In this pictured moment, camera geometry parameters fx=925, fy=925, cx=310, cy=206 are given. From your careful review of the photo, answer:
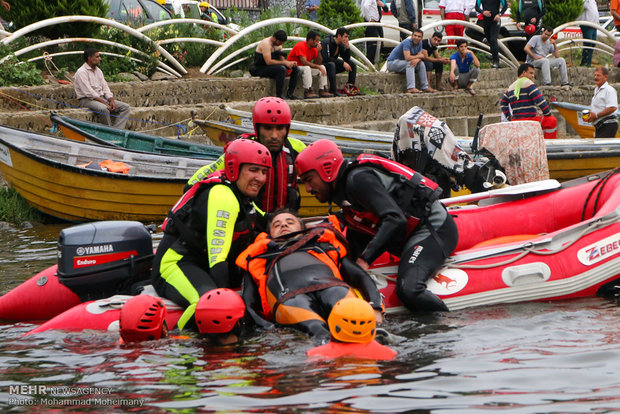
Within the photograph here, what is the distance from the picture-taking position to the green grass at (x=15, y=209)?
487 inches

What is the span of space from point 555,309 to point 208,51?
12.1 metres

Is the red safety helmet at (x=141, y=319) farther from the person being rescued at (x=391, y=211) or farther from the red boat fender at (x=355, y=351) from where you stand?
the person being rescued at (x=391, y=211)

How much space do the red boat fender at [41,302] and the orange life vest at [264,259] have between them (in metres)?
1.57

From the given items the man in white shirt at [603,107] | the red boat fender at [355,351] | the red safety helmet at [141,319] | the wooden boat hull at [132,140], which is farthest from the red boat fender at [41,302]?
the man in white shirt at [603,107]

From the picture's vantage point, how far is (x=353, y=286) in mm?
6582

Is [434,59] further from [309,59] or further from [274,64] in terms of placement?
[274,64]

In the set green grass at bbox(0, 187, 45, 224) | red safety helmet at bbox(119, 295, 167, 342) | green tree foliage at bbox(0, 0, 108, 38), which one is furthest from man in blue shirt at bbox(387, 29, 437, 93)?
red safety helmet at bbox(119, 295, 167, 342)

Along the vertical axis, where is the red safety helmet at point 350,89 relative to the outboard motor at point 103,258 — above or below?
above

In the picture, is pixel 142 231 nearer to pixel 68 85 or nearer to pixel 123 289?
pixel 123 289

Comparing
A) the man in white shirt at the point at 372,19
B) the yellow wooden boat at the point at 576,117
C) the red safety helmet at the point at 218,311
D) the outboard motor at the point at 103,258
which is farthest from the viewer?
the man in white shirt at the point at 372,19

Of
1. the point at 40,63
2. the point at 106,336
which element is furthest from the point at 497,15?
the point at 106,336

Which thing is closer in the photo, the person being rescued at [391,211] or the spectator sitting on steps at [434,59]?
the person being rescued at [391,211]

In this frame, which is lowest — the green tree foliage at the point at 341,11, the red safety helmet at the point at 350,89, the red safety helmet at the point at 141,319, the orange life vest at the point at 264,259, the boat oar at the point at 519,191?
the red safety helmet at the point at 141,319

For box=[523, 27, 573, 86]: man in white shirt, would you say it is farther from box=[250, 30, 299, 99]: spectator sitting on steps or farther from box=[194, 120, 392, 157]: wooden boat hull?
box=[194, 120, 392, 157]: wooden boat hull
